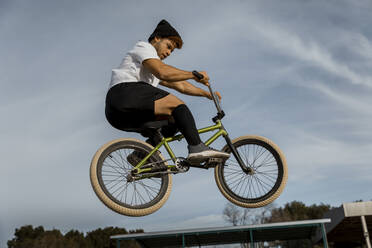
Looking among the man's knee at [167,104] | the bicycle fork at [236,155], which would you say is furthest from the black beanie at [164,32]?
the bicycle fork at [236,155]

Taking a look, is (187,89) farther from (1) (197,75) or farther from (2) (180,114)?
(2) (180,114)

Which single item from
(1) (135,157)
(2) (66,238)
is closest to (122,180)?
(1) (135,157)

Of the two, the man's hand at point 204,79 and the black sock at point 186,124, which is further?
the man's hand at point 204,79

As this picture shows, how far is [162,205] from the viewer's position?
212 inches

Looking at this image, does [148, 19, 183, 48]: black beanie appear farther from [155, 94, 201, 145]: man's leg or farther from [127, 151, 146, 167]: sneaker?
[127, 151, 146, 167]: sneaker

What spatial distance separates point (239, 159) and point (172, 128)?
109 cm

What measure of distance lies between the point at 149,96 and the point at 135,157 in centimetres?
96

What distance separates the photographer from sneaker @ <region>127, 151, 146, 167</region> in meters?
5.45

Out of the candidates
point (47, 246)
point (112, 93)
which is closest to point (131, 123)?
point (112, 93)

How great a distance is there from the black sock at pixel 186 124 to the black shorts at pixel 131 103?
0.27m

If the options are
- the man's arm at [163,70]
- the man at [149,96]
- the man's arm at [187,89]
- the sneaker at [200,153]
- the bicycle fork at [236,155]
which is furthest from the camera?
the man's arm at [187,89]

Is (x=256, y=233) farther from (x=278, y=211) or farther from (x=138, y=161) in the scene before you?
(x=278, y=211)

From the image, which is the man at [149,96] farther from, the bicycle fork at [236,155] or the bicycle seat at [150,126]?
the bicycle fork at [236,155]

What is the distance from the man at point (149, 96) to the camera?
16.0 ft
